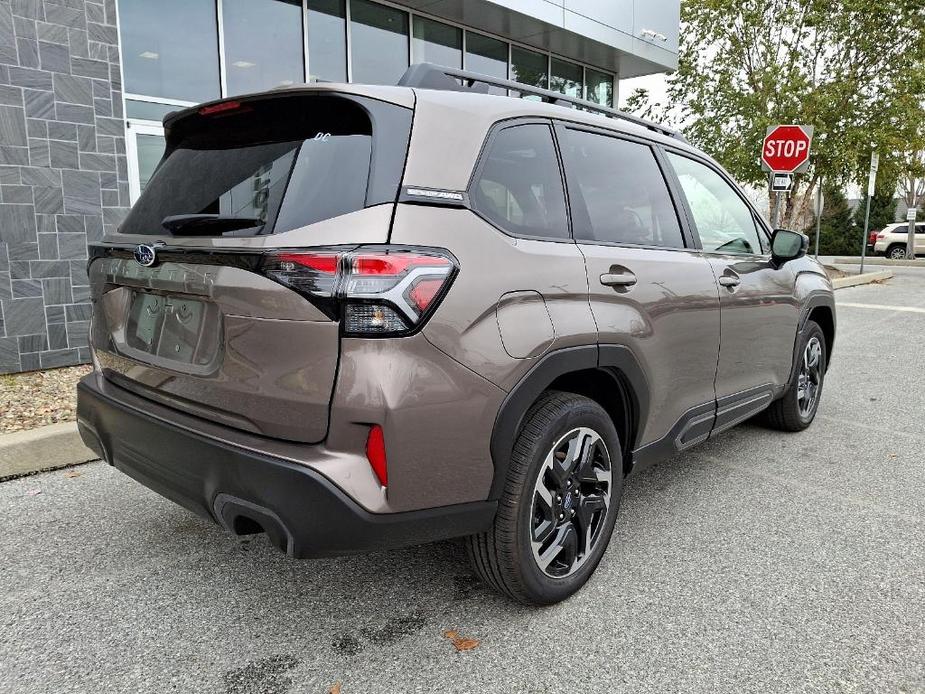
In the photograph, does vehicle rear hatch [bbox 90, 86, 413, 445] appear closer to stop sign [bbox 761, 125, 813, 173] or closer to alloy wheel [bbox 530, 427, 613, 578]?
alloy wheel [bbox 530, 427, 613, 578]

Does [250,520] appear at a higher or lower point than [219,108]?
lower

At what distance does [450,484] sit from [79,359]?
18.4ft

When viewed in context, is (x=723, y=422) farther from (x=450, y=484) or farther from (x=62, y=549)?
(x=62, y=549)

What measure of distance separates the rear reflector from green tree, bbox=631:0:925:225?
18.3 metres

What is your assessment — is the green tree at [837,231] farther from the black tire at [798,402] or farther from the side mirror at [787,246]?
the side mirror at [787,246]

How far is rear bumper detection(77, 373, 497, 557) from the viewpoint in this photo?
197 centimetres

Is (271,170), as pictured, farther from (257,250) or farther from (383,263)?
(383,263)

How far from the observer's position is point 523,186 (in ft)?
8.22

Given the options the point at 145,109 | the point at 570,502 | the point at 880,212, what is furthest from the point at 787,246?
the point at 880,212

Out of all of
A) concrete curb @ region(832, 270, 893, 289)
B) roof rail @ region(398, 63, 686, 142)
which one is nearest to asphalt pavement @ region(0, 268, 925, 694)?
roof rail @ region(398, 63, 686, 142)

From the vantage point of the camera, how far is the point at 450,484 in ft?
7.02

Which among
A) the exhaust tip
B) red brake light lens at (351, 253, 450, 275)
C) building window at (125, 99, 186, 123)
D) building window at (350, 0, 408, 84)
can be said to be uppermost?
building window at (350, 0, 408, 84)

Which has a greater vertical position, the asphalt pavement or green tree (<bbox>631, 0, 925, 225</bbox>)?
green tree (<bbox>631, 0, 925, 225</bbox>)

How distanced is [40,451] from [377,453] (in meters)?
3.05
